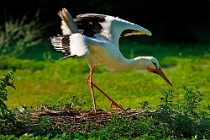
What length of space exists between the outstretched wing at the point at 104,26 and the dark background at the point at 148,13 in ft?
26.7

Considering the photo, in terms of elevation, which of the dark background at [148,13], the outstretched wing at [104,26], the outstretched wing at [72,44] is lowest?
the outstretched wing at [72,44]

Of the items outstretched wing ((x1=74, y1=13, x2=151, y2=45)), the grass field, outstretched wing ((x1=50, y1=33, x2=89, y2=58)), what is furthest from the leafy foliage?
the grass field

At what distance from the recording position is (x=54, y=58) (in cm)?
1582

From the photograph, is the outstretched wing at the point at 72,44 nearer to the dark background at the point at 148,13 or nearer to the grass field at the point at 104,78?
the grass field at the point at 104,78

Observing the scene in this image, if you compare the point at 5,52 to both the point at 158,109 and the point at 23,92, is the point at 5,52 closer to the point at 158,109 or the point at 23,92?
the point at 23,92

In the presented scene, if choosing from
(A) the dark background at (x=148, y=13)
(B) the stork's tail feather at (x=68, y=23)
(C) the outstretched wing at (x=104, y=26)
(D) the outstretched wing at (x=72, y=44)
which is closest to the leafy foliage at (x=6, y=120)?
(D) the outstretched wing at (x=72, y=44)

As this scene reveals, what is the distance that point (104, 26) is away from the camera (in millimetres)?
9648

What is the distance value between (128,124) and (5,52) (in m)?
7.69

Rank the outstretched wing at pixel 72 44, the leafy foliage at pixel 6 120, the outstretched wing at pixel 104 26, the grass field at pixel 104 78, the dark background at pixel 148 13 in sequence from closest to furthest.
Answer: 1. the leafy foliage at pixel 6 120
2. the outstretched wing at pixel 72 44
3. the outstretched wing at pixel 104 26
4. the grass field at pixel 104 78
5. the dark background at pixel 148 13

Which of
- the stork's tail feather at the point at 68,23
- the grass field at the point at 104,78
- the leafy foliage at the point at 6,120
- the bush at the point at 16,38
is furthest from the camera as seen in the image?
the bush at the point at 16,38

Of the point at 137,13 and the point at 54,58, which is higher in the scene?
the point at 137,13

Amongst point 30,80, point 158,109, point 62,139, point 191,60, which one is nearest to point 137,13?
point 191,60

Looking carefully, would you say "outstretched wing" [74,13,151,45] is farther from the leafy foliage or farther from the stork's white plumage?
the leafy foliage

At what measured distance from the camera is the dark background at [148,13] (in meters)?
18.1
